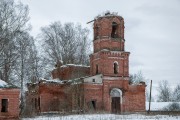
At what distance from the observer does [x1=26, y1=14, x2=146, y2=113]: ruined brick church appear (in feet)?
139

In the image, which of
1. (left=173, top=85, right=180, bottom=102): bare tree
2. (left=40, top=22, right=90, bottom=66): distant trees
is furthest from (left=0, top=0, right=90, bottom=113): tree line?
(left=173, top=85, right=180, bottom=102): bare tree

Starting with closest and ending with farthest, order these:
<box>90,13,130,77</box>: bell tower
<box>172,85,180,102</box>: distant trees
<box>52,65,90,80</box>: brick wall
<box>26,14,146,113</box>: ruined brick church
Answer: <box>26,14,146,113</box>: ruined brick church, <box>90,13,130,77</box>: bell tower, <box>52,65,90,80</box>: brick wall, <box>172,85,180,102</box>: distant trees

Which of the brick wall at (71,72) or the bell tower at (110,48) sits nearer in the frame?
the bell tower at (110,48)

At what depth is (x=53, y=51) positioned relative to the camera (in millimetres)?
55406

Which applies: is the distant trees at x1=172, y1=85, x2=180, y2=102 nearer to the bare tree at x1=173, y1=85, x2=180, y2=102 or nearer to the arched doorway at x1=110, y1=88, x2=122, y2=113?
the bare tree at x1=173, y1=85, x2=180, y2=102

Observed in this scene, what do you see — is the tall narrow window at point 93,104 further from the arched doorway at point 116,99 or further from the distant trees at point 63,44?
the distant trees at point 63,44

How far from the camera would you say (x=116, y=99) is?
4344 cm

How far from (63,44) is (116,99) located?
15.6 m

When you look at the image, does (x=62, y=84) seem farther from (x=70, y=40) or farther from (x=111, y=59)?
(x=70, y=40)

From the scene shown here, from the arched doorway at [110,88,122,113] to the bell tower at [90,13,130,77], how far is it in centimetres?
180

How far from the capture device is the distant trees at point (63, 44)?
55.5 meters

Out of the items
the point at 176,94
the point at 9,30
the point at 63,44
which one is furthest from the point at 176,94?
the point at 9,30

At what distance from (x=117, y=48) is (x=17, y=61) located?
10957mm

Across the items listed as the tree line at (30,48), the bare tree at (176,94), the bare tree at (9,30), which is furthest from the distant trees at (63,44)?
the bare tree at (176,94)
